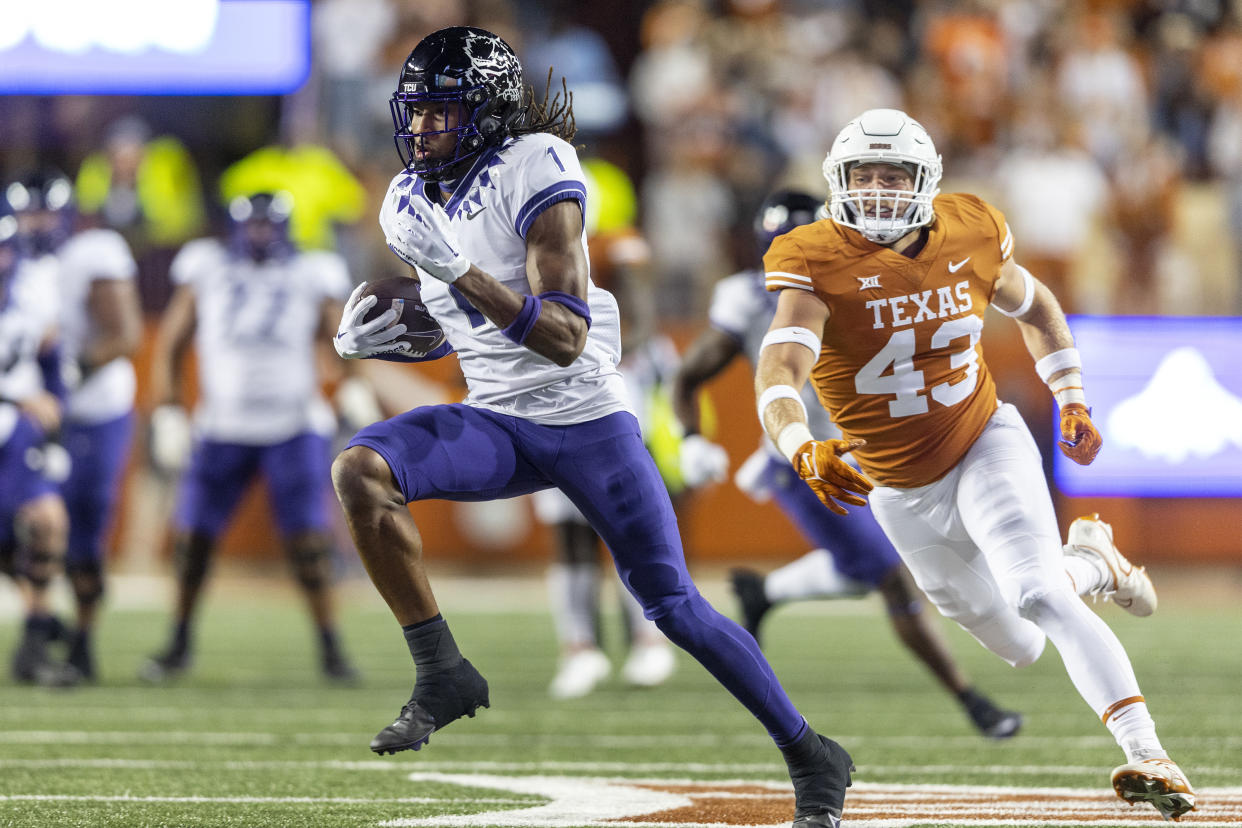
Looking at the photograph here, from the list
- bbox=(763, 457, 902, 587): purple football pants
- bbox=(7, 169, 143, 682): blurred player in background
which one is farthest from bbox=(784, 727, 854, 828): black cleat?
bbox=(7, 169, 143, 682): blurred player in background

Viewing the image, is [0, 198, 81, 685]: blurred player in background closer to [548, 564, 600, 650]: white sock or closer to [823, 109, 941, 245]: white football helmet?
[548, 564, 600, 650]: white sock

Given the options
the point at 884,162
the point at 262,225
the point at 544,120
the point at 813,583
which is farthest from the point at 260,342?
the point at 884,162

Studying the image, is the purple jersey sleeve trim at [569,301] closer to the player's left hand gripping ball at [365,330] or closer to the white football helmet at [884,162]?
the player's left hand gripping ball at [365,330]

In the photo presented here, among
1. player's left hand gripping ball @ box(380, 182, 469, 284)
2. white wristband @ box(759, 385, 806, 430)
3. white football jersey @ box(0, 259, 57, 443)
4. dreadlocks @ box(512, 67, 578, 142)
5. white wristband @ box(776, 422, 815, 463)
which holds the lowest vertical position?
white football jersey @ box(0, 259, 57, 443)

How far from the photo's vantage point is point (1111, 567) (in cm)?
434

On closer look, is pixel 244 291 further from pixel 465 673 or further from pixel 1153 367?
pixel 1153 367

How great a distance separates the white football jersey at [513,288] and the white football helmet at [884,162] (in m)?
0.72

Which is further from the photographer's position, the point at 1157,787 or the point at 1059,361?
the point at 1059,361

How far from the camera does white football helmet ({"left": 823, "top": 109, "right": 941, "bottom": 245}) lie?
410 centimetres

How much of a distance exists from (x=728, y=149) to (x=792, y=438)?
8746mm

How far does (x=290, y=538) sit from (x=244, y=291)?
3.45ft

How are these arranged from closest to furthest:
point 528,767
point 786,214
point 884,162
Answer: point 884,162
point 528,767
point 786,214

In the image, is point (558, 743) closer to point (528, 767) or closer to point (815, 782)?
point (528, 767)

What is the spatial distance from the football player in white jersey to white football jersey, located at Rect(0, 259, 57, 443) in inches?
140
